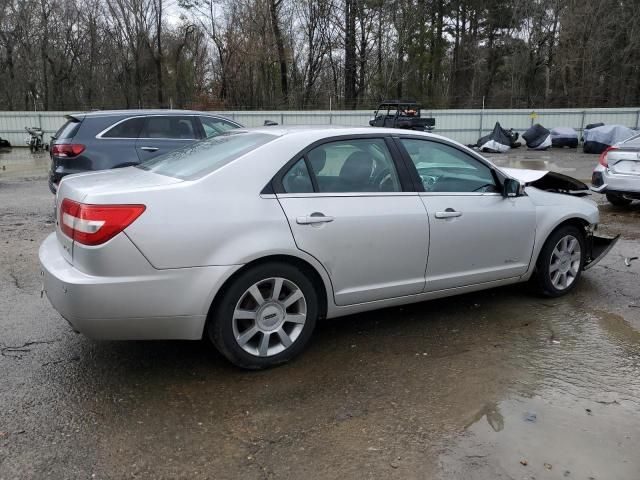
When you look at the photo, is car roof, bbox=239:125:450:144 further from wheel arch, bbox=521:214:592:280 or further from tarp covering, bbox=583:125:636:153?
tarp covering, bbox=583:125:636:153

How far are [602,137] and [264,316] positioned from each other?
1988 cm

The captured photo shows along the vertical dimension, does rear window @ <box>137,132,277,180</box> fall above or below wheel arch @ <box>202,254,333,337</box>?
above

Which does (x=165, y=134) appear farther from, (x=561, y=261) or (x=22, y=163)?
(x=22, y=163)

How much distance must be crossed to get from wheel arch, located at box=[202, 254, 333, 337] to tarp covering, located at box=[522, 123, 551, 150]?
20027 millimetres

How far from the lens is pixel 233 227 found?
10.8 feet

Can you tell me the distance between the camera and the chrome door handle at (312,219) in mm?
3520

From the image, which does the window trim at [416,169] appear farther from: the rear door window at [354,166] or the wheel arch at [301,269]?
the wheel arch at [301,269]

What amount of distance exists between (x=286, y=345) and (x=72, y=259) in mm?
1398

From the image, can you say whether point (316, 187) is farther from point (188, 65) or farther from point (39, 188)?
point (188, 65)

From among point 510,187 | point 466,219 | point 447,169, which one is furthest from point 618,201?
point 466,219

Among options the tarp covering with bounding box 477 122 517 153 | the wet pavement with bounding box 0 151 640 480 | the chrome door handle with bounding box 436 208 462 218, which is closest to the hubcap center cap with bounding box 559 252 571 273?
the wet pavement with bounding box 0 151 640 480

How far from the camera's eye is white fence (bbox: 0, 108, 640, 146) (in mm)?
23875

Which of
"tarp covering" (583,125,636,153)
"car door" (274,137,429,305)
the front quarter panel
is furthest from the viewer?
"tarp covering" (583,125,636,153)

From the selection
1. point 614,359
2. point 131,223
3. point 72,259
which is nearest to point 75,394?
point 72,259
